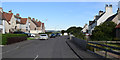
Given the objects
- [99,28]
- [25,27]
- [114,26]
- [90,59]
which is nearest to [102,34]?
[99,28]

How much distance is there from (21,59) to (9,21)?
49.7m

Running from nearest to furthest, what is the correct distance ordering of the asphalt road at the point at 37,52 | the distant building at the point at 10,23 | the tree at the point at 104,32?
the asphalt road at the point at 37,52 < the tree at the point at 104,32 < the distant building at the point at 10,23

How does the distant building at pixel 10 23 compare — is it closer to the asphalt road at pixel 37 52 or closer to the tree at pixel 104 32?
the asphalt road at pixel 37 52

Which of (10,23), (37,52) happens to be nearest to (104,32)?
(37,52)

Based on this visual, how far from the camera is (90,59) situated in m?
10.5

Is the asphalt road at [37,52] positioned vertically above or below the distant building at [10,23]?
below

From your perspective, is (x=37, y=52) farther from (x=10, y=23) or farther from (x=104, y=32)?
(x=10, y=23)

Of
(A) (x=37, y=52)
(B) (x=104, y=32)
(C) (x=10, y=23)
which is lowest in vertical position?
(A) (x=37, y=52)

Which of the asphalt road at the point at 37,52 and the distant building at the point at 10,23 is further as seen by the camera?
the distant building at the point at 10,23

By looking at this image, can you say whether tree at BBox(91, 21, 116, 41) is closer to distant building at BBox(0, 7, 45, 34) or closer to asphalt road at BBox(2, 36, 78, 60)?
asphalt road at BBox(2, 36, 78, 60)

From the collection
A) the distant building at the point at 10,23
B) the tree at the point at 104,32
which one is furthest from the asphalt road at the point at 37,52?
the distant building at the point at 10,23

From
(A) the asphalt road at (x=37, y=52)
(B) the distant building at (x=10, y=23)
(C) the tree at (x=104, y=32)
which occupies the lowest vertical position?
(A) the asphalt road at (x=37, y=52)

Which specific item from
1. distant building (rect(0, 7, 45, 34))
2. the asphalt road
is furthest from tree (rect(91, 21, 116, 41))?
distant building (rect(0, 7, 45, 34))

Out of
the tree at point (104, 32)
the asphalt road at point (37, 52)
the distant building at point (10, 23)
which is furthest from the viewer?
the distant building at point (10, 23)
